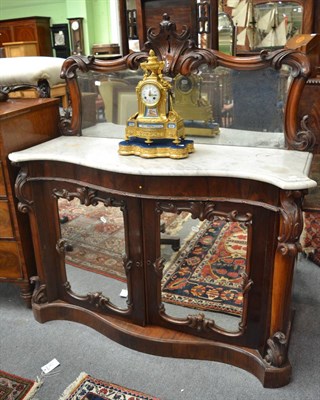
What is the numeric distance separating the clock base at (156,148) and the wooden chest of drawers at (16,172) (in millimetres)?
512

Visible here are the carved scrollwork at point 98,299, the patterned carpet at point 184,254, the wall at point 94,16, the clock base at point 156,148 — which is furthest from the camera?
the wall at point 94,16

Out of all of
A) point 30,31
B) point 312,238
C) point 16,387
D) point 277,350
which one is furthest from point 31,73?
point 30,31

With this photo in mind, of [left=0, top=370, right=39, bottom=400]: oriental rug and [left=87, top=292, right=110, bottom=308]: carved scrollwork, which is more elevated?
[left=87, top=292, right=110, bottom=308]: carved scrollwork

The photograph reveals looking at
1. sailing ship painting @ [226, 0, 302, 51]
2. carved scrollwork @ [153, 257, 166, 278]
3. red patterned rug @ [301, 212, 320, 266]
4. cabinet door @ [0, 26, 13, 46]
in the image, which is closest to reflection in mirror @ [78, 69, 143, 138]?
carved scrollwork @ [153, 257, 166, 278]

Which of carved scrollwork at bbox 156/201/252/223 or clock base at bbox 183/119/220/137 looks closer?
carved scrollwork at bbox 156/201/252/223

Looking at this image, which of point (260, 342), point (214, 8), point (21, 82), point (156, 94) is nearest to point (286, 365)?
point (260, 342)

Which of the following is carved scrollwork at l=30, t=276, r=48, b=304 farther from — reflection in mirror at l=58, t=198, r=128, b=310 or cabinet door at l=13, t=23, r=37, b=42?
cabinet door at l=13, t=23, r=37, b=42

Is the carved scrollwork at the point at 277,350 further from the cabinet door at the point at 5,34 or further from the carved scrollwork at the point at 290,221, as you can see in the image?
the cabinet door at the point at 5,34

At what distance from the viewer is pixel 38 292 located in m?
2.06

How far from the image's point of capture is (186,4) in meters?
1.73

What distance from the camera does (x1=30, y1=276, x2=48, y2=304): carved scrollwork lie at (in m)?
2.06

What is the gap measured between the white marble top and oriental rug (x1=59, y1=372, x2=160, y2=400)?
2.88 ft

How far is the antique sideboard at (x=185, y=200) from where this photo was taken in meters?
1.50

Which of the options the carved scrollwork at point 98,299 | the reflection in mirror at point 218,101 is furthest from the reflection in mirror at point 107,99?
the carved scrollwork at point 98,299
